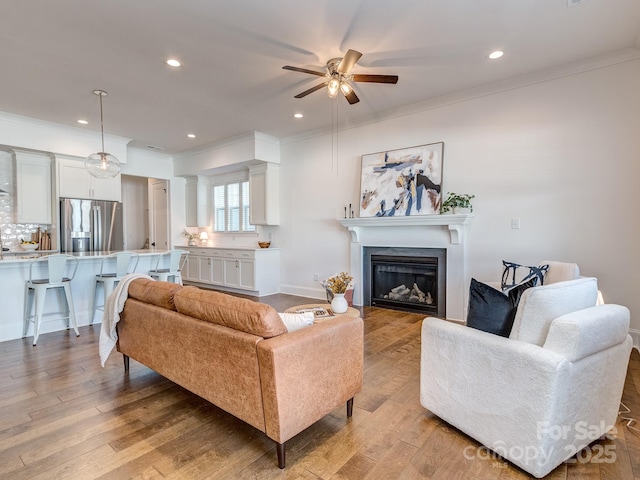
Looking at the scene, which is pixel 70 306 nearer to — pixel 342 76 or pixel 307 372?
pixel 307 372

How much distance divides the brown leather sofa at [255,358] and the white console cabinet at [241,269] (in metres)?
3.72

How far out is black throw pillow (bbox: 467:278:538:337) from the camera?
188 cm

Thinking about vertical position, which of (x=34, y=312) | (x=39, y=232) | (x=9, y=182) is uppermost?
(x=9, y=182)

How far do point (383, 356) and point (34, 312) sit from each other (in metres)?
3.86

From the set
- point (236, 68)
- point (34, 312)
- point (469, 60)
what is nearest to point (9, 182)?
point (34, 312)

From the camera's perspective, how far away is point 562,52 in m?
3.32

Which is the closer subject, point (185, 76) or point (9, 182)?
point (185, 76)

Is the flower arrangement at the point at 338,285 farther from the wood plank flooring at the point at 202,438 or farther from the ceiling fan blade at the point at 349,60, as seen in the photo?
the ceiling fan blade at the point at 349,60

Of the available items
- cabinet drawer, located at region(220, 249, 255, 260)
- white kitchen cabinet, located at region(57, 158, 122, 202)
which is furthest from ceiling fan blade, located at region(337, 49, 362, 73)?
white kitchen cabinet, located at region(57, 158, 122, 202)

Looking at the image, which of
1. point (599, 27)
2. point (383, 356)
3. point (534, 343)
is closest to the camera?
point (534, 343)

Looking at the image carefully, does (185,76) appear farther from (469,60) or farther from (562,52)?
(562,52)

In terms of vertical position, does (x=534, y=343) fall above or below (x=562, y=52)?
below

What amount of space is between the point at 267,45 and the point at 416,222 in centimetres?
274

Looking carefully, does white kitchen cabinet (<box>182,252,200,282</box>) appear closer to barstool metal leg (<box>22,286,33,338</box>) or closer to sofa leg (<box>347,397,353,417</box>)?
barstool metal leg (<box>22,286,33,338</box>)
